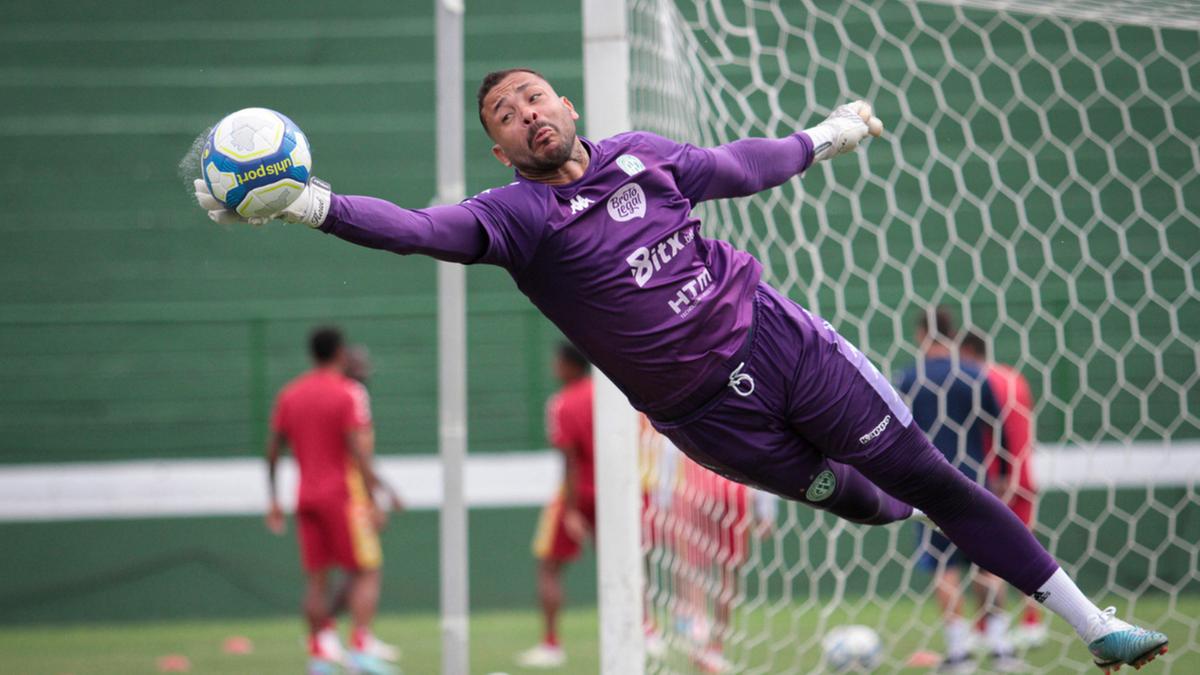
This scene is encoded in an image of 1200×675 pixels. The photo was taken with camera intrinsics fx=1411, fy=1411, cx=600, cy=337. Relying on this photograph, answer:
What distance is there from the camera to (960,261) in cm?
1223

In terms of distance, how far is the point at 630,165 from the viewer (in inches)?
173

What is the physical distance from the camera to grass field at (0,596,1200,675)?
8.73 m

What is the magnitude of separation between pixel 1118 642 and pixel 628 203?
2078 mm

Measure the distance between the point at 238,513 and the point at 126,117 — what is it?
13.1 feet

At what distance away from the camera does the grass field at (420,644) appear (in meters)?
8.73

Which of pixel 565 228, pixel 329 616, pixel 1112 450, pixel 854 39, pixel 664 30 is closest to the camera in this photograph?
pixel 565 228

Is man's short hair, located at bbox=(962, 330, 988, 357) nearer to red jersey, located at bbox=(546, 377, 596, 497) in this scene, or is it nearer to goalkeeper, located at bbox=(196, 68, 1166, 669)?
red jersey, located at bbox=(546, 377, 596, 497)

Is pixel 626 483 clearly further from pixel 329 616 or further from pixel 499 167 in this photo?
pixel 499 167

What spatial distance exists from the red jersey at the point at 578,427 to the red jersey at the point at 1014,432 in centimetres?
266

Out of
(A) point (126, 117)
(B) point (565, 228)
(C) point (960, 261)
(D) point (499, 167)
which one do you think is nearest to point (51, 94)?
(A) point (126, 117)

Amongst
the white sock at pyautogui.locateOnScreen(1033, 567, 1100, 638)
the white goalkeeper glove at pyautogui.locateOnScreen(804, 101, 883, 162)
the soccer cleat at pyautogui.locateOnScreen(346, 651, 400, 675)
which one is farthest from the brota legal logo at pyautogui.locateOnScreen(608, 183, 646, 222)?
the soccer cleat at pyautogui.locateOnScreen(346, 651, 400, 675)

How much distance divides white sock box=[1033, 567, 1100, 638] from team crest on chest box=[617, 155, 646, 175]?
6.24 ft

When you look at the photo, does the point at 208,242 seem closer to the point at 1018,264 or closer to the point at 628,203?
the point at 1018,264

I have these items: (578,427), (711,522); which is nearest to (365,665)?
(578,427)
